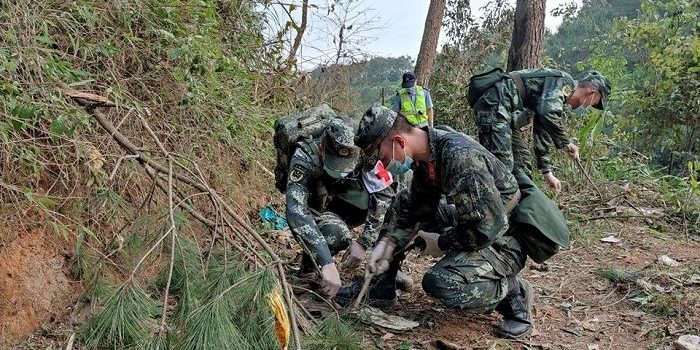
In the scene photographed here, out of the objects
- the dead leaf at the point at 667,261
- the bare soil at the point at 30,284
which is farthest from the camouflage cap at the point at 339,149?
the dead leaf at the point at 667,261

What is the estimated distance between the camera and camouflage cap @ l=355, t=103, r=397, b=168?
258 cm

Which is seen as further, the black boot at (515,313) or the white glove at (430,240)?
the white glove at (430,240)

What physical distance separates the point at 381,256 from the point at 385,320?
1.11 ft

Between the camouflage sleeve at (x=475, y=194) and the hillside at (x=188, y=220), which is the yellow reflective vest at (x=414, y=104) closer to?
the hillside at (x=188, y=220)

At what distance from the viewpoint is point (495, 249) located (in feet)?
9.93

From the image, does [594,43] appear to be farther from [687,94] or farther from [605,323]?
[605,323]

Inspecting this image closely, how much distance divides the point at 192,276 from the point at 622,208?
4.33 meters

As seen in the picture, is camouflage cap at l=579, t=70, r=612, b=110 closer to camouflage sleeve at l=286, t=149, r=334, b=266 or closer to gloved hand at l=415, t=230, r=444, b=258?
gloved hand at l=415, t=230, r=444, b=258

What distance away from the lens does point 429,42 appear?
891 cm

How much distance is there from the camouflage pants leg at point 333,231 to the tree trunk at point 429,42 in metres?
5.75

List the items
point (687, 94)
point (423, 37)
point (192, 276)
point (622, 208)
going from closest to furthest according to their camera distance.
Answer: point (192, 276)
point (622, 208)
point (687, 94)
point (423, 37)

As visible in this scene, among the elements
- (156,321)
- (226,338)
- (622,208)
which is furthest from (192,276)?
(622,208)

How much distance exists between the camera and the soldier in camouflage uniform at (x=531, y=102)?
4.26 metres

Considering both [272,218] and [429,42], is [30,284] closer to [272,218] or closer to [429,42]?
[272,218]
